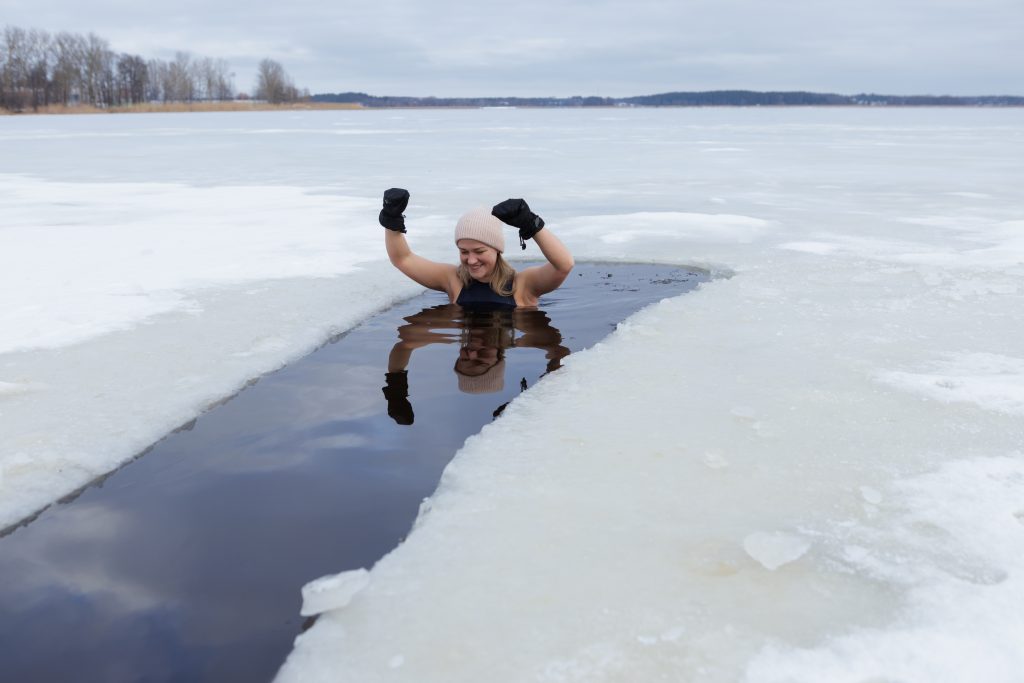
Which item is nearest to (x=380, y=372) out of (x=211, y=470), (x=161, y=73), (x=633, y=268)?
(x=211, y=470)

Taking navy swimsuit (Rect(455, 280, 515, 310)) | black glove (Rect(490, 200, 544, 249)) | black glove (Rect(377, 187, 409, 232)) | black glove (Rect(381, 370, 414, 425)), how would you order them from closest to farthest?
black glove (Rect(381, 370, 414, 425)), black glove (Rect(490, 200, 544, 249)), black glove (Rect(377, 187, 409, 232)), navy swimsuit (Rect(455, 280, 515, 310))

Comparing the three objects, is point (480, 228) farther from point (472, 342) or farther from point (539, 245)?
point (472, 342)

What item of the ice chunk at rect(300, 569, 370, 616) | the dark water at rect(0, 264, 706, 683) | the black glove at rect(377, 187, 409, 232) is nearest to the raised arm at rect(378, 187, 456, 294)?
the black glove at rect(377, 187, 409, 232)

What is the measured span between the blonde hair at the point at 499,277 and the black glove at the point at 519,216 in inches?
22.8

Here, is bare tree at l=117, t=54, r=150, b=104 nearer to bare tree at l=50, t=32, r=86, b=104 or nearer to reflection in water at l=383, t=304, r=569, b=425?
bare tree at l=50, t=32, r=86, b=104

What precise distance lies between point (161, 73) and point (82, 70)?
75.4 ft

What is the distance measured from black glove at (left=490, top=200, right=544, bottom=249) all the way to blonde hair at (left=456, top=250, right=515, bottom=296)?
1.90ft

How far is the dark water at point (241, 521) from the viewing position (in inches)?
70.3

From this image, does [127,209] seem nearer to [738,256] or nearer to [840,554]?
[738,256]

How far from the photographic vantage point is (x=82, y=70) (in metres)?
81.6

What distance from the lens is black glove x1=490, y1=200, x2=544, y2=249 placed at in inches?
171

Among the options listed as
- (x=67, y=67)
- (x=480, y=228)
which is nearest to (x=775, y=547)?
(x=480, y=228)

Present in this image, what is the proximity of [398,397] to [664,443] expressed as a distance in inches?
46.9

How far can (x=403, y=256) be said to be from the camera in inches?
200
